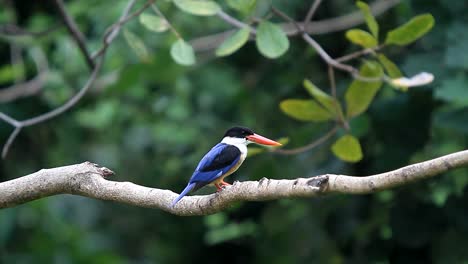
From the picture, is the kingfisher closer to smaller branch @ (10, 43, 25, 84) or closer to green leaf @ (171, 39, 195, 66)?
green leaf @ (171, 39, 195, 66)

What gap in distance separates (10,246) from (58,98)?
118 centimetres

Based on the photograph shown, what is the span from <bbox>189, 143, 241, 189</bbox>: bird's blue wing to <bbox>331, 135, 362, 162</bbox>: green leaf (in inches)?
22.1

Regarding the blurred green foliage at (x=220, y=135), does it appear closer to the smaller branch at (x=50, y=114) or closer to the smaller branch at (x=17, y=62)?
the smaller branch at (x=17, y=62)

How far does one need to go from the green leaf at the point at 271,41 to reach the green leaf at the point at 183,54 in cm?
29

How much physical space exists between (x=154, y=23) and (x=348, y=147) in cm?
100

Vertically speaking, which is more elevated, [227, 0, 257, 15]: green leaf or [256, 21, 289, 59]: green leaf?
[227, 0, 257, 15]: green leaf

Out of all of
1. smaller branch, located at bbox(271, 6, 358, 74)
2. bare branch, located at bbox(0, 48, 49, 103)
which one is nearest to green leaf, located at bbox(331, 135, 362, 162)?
smaller branch, located at bbox(271, 6, 358, 74)

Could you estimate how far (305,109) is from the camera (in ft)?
12.3

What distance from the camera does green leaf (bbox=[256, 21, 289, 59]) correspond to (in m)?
3.73

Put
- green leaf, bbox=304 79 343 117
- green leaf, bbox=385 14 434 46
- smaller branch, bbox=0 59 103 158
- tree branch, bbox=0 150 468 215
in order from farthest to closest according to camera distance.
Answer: smaller branch, bbox=0 59 103 158
green leaf, bbox=304 79 343 117
green leaf, bbox=385 14 434 46
tree branch, bbox=0 150 468 215

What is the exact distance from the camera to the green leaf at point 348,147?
3658 mm

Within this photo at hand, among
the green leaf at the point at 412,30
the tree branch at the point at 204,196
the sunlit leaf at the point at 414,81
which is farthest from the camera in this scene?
the green leaf at the point at 412,30

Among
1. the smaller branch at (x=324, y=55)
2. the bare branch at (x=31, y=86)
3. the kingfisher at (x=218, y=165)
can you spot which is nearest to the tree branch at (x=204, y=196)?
the kingfisher at (x=218, y=165)

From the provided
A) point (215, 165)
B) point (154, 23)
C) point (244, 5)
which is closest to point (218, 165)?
point (215, 165)
